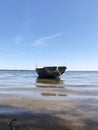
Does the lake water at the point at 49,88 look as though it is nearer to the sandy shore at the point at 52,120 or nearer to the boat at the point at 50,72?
the sandy shore at the point at 52,120

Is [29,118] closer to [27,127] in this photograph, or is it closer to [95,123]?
[27,127]

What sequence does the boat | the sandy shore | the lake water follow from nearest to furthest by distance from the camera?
the sandy shore
the lake water
the boat

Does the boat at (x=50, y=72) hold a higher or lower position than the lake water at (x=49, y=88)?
higher

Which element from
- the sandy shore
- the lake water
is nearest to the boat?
the lake water

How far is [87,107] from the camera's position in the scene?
1116 cm

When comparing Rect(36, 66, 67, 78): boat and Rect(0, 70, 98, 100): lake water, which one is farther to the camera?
Rect(36, 66, 67, 78): boat

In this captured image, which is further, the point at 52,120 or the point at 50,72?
the point at 50,72

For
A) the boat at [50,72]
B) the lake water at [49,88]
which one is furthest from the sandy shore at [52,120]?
the boat at [50,72]

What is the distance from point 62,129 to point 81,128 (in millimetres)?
608

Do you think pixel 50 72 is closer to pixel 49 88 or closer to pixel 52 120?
pixel 49 88

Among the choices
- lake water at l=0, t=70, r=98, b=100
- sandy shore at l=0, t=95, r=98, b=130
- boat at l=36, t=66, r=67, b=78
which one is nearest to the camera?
sandy shore at l=0, t=95, r=98, b=130

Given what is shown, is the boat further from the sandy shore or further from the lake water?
the sandy shore

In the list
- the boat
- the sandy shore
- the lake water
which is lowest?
the sandy shore

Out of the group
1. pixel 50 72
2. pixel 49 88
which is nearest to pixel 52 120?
pixel 49 88
